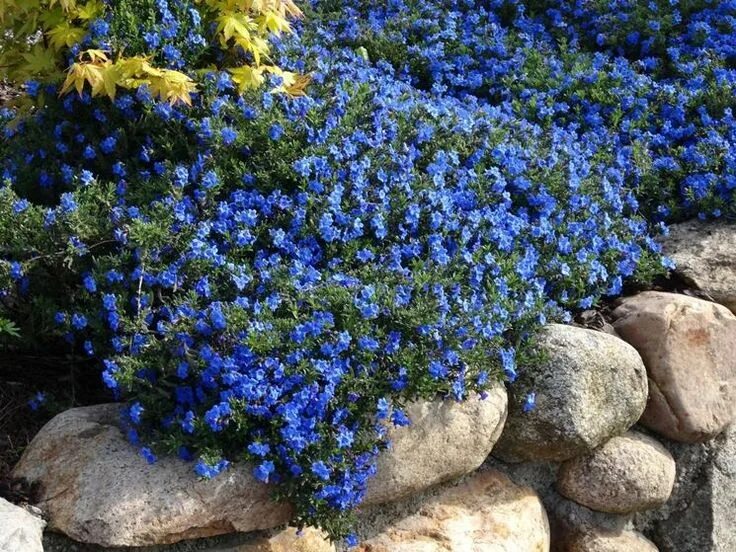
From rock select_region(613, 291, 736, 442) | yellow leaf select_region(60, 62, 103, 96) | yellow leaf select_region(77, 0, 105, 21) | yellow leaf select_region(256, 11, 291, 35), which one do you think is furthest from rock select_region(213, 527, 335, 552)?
yellow leaf select_region(77, 0, 105, 21)

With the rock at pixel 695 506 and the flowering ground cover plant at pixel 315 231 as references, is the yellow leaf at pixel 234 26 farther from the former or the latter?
the rock at pixel 695 506

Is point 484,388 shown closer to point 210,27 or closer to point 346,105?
point 346,105

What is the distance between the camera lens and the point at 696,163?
16.7 ft

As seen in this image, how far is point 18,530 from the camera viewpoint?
2.92 m

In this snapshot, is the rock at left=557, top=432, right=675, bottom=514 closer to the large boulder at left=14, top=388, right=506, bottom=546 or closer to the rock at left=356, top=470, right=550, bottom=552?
the rock at left=356, top=470, right=550, bottom=552

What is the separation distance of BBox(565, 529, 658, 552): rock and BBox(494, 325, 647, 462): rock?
400 mm

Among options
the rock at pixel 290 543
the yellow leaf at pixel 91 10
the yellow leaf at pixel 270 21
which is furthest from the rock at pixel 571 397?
the yellow leaf at pixel 91 10

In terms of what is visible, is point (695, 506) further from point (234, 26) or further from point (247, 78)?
point (234, 26)

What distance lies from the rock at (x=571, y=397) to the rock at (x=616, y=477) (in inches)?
4.5

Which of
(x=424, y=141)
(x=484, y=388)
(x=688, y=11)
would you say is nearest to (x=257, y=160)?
(x=424, y=141)

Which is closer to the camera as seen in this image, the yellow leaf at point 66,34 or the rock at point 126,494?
the rock at point 126,494

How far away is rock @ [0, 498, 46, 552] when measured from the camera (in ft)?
9.41

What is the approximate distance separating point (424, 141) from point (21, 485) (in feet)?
7.33

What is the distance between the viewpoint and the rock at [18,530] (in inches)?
113
